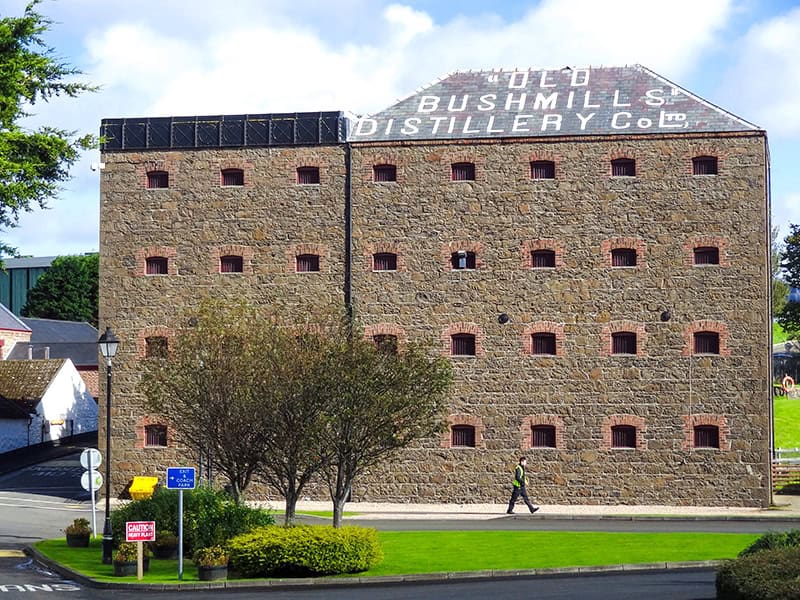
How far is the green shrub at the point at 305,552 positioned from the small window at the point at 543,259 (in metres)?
18.9

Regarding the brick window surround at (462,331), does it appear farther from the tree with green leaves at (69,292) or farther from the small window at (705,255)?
the tree with green leaves at (69,292)

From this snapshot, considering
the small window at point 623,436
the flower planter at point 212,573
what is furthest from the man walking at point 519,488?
the flower planter at point 212,573

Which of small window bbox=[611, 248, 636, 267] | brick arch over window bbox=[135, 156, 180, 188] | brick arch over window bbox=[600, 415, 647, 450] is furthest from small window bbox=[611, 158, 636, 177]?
brick arch over window bbox=[135, 156, 180, 188]

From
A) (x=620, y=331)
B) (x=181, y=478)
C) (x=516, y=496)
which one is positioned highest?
(x=620, y=331)

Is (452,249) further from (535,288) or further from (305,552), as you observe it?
(305,552)

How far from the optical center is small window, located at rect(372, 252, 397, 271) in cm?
4234

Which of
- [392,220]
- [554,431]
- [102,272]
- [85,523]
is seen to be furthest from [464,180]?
[85,523]

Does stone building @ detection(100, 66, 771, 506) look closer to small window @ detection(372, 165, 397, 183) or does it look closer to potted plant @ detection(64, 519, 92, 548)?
small window @ detection(372, 165, 397, 183)

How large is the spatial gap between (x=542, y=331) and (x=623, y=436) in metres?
4.39

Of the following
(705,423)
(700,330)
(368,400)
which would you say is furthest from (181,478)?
Answer: (700,330)

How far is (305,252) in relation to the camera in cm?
4281

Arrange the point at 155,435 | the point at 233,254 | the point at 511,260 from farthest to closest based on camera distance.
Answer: the point at 155,435 → the point at 233,254 → the point at 511,260

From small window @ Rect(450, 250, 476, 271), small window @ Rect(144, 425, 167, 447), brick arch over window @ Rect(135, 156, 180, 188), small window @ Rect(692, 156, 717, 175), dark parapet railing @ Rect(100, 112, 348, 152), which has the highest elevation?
dark parapet railing @ Rect(100, 112, 348, 152)

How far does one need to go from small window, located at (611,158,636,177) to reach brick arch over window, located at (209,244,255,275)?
1282 centimetres
